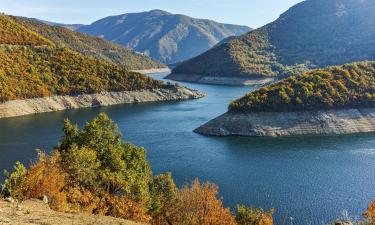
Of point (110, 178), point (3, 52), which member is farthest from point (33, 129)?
point (110, 178)

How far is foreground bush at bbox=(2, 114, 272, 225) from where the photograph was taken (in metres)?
34.7

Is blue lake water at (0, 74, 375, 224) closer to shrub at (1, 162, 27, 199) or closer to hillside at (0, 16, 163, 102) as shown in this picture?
hillside at (0, 16, 163, 102)

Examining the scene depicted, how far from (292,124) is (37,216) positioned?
3202 inches

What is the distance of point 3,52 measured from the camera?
515ft

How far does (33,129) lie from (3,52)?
203ft

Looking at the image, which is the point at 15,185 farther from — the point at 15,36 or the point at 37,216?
the point at 15,36

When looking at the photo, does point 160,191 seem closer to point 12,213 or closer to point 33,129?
point 12,213

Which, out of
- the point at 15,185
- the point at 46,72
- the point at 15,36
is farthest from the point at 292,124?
the point at 15,36

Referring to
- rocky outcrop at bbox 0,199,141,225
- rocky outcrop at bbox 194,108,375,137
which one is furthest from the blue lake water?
rocky outcrop at bbox 0,199,141,225

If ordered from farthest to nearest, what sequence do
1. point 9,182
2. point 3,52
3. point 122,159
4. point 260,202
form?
point 3,52, point 260,202, point 122,159, point 9,182

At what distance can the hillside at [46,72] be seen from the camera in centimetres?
14550

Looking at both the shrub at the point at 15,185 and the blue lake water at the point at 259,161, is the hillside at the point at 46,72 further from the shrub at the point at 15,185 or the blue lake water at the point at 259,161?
the shrub at the point at 15,185

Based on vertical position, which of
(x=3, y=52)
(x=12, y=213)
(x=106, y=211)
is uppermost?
(x=3, y=52)

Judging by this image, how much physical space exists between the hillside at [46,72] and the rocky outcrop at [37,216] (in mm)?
111731
